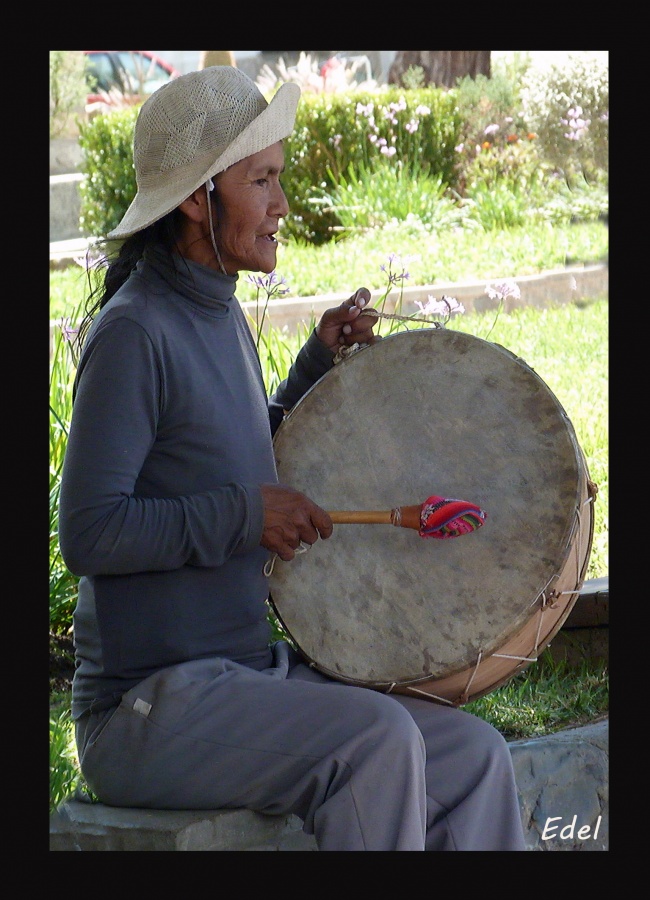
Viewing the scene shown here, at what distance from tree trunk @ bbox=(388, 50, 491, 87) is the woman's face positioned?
26.8 ft

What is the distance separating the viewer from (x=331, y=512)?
2.12m

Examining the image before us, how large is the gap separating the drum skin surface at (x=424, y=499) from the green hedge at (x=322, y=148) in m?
5.67

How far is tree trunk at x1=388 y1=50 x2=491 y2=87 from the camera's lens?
9914mm

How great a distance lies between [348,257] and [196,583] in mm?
5332

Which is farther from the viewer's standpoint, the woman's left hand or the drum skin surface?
the woman's left hand

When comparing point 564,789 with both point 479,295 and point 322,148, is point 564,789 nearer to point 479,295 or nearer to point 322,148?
point 479,295

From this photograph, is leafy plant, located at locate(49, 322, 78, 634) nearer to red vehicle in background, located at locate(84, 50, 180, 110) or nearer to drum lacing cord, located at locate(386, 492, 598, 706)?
drum lacing cord, located at locate(386, 492, 598, 706)

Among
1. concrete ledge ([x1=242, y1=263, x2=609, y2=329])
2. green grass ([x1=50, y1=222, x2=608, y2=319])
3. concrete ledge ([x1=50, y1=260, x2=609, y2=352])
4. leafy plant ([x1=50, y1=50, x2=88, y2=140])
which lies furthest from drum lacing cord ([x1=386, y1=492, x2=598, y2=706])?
leafy plant ([x1=50, y1=50, x2=88, y2=140])

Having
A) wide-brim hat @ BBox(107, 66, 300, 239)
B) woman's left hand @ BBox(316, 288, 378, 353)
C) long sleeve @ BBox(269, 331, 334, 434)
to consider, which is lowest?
long sleeve @ BBox(269, 331, 334, 434)

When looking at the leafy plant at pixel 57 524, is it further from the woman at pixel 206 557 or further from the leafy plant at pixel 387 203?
the leafy plant at pixel 387 203

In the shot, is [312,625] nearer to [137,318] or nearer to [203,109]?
[137,318]

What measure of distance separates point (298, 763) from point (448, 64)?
9088mm

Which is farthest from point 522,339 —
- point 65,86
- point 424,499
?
point 65,86

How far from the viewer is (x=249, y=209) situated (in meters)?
2.11
